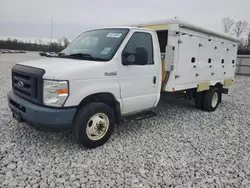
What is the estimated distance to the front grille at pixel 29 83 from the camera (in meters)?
3.37

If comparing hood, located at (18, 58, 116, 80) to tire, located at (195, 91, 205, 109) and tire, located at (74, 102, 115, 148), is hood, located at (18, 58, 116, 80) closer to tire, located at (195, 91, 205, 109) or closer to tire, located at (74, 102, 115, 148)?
tire, located at (74, 102, 115, 148)

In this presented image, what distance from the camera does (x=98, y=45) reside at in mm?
4270

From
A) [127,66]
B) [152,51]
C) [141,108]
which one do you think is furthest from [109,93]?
[152,51]

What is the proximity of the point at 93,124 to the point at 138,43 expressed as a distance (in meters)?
1.90

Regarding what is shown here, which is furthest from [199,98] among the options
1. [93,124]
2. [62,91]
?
[62,91]

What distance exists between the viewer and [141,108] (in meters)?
4.68

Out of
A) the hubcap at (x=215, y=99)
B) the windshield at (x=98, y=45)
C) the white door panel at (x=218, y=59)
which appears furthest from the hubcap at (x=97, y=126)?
the hubcap at (x=215, y=99)

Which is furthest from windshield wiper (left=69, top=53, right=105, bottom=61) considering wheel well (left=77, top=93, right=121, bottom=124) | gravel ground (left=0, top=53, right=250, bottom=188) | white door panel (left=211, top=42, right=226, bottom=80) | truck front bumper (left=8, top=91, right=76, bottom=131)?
white door panel (left=211, top=42, right=226, bottom=80)

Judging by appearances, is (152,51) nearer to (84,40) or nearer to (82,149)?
(84,40)

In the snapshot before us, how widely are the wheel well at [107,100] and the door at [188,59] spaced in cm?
187

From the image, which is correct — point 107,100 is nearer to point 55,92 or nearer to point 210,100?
point 55,92

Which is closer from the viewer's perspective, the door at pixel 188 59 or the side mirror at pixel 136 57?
the side mirror at pixel 136 57

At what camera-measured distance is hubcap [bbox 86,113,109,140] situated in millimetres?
3859

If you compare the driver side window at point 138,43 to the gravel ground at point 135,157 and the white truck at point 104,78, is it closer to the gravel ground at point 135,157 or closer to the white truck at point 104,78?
the white truck at point 104,78
